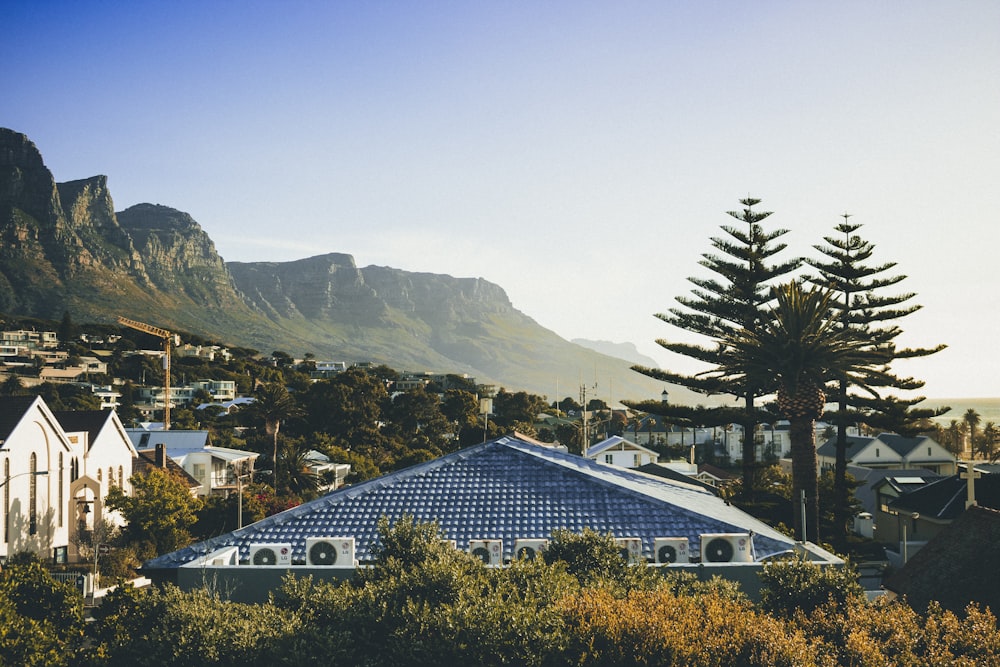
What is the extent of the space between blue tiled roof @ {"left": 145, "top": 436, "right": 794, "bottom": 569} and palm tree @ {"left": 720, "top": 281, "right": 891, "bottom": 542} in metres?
7.78

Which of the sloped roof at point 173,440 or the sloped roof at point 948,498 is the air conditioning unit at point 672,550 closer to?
the sloped roof at point 948,498

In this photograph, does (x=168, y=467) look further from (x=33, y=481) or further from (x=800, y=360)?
(x=800, y=360)

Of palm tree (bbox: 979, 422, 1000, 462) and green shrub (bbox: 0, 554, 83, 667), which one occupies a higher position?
green shrub (bbox: 0, 554, 83, 667)

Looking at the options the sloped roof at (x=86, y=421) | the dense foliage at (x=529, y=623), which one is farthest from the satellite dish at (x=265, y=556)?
the sloped roof at (x=86, y=421)

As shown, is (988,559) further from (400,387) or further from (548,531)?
(400,387)

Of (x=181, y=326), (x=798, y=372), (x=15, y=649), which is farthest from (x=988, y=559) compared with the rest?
(x=181, y=326)

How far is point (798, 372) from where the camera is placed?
92.2ft

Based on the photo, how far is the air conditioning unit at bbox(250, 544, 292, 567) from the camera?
16984mm

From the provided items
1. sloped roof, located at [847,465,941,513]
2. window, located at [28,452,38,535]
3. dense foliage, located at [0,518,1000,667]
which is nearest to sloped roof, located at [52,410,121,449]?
window, located at [28,452,38,535]

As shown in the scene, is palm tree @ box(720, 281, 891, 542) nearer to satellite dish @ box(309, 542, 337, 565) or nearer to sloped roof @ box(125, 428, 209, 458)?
satellite dish @ box(309, 542, 337, 565)

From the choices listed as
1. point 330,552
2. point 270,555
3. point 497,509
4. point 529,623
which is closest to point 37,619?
point 270,555

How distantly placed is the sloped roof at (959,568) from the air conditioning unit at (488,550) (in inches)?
377

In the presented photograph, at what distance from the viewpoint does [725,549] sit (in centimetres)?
1684

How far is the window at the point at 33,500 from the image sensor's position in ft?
123
